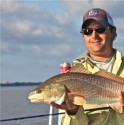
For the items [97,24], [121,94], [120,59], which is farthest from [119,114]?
[97,24]

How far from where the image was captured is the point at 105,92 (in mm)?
7617

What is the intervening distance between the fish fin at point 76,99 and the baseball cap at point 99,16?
1.29 metres

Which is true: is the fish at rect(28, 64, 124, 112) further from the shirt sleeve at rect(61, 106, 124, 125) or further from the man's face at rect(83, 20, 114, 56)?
the man's face at rect(83, 20, 114, 56)

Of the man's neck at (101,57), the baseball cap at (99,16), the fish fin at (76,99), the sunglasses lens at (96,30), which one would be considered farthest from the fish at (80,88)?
the baseball cap at (99,16)

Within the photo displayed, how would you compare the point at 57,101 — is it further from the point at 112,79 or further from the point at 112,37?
the point at 112,37

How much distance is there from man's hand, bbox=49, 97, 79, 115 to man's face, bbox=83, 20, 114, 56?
0.98m

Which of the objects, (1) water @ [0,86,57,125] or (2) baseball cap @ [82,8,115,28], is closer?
(2) baseball cap @ [82,8,115,28]

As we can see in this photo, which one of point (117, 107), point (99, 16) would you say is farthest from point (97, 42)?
point (117, 107)

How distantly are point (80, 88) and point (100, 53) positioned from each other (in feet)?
2.57

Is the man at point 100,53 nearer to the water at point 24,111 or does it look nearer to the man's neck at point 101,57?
the man's neck at point 101,57

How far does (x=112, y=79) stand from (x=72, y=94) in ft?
2.20

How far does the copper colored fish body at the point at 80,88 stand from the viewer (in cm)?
731

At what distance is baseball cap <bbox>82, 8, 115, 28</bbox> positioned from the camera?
801 cm

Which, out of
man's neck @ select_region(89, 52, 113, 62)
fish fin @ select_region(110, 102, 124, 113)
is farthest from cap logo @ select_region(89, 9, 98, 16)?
fish fin @ select_region(110, 102, 124, 113)
